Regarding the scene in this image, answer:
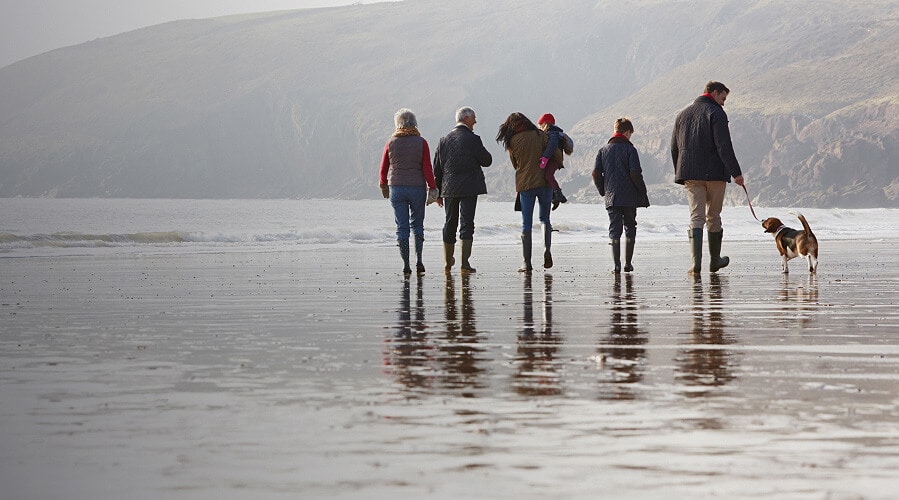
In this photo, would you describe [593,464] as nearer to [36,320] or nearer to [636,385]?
[636,385]

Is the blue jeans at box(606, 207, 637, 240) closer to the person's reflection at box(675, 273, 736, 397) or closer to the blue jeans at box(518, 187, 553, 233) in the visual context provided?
the blue jeans at box(518, 187, 553, 233)

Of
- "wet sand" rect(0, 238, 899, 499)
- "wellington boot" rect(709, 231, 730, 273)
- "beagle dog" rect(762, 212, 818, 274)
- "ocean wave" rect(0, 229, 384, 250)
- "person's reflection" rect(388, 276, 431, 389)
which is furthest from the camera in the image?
"ocean wave" rect(0, 229, 384, 250)

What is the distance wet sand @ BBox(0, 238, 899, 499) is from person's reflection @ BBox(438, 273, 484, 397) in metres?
0.02

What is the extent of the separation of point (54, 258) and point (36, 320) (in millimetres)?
13344

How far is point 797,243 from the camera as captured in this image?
557 inches

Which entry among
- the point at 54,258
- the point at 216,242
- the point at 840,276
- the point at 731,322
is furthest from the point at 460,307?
the point at 216,242

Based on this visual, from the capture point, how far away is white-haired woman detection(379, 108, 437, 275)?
48.8 ft

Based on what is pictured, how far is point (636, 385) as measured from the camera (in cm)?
518

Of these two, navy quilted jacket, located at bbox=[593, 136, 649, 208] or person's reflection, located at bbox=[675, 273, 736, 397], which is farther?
navy quilted jacket, located at bbox=[593, 136, 649, 208]

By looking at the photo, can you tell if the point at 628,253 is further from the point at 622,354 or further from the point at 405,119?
the point at 622,354

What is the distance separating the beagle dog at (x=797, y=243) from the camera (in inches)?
546

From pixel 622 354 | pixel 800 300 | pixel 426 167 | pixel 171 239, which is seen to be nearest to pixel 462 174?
pixel 426 167

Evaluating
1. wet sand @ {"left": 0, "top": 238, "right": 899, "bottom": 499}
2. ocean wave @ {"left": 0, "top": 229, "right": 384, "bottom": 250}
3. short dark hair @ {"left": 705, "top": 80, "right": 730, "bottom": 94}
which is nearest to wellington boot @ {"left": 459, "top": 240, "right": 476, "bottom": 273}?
short dark hair @ {"left": 705, "top": 80, "right": 730, "bottom": 94}

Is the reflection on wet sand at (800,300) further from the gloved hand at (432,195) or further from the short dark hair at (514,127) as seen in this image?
the gloved hand at (432,195)
